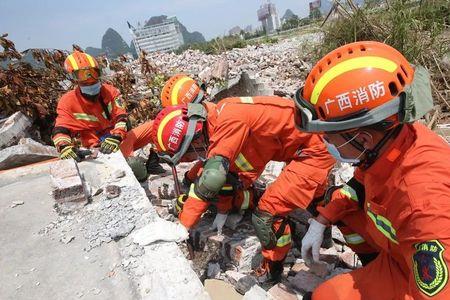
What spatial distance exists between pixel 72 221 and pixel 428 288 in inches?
82.6

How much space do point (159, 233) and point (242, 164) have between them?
1124 mm

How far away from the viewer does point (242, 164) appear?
3078 mm

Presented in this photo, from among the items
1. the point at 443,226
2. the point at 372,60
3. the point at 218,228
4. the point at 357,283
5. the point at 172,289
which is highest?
the point at 372,60

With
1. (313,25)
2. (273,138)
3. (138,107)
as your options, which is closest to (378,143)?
(273,138)

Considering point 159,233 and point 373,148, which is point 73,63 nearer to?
point 159,233

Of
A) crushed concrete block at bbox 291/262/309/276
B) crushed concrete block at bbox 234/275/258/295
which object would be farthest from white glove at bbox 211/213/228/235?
crushed concrete block at bbox 291/262/309/276

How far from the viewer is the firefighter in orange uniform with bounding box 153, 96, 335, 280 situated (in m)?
2.58

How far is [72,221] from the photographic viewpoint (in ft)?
8.20

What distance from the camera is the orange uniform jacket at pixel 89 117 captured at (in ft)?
15.5

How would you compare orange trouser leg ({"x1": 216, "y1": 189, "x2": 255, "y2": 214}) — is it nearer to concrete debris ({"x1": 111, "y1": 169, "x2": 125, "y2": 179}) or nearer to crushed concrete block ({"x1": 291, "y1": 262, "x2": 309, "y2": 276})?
crushed concrete block ({"x1": 291, "y1": 262, "x2": 309, "y2": 276})

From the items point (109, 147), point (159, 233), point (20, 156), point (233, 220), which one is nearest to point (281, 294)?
point (159, 233)

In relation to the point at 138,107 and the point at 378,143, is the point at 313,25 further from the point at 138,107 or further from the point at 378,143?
the point at 378,143

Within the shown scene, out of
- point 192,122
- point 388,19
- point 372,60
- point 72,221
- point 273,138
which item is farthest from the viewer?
point 388,19

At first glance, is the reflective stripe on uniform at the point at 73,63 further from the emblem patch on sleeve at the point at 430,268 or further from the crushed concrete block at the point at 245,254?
the emblem patch on sleeve at the point at 430,268
